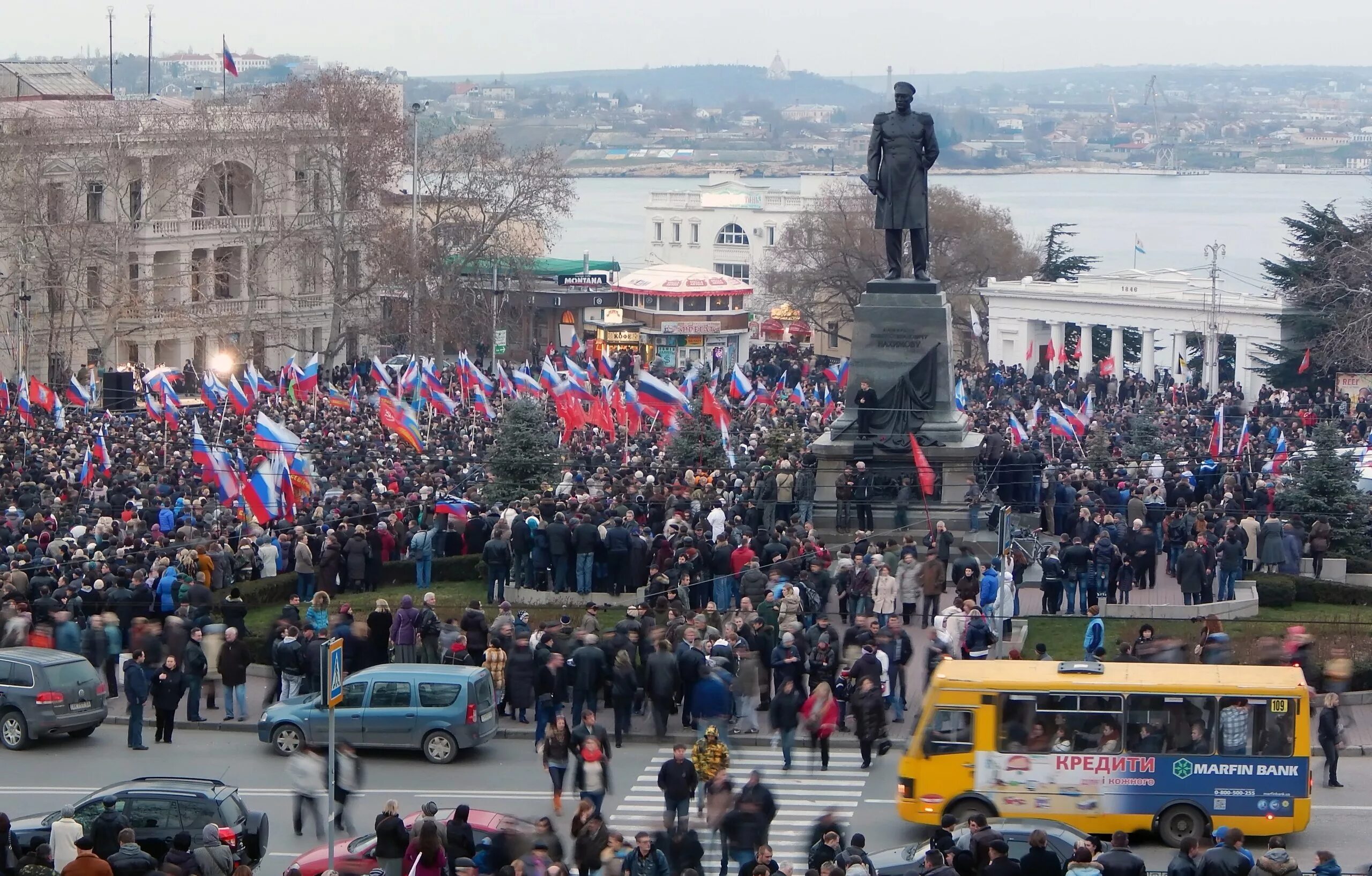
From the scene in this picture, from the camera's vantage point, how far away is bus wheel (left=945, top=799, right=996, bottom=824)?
1780 centimetres

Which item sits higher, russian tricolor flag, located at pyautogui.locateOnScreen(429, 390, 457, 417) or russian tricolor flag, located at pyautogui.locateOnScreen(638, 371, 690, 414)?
russian tricolor flag, located at pyautogui.locateOnScreen(638, 371, 690, 414)

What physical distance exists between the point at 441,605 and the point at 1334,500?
1223 cm

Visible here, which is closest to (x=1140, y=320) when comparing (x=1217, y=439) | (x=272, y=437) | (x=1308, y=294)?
(x=1308, y=294)

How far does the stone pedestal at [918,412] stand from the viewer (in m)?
29.2

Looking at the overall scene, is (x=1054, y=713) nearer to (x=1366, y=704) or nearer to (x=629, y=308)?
(x=1366, y=704)

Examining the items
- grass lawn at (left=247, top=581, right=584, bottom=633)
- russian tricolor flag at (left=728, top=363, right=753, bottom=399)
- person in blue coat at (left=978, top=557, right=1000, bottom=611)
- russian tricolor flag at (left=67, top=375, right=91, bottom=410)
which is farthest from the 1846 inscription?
russian tricolor flag at (left=67, top=375, right=91, bottom=410)

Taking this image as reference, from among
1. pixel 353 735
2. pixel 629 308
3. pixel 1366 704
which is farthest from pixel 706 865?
pixel 629 308

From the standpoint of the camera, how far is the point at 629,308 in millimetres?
83500

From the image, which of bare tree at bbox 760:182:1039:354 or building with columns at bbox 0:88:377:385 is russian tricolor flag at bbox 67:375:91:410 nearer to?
building with columns at bbox 0:88:377:385

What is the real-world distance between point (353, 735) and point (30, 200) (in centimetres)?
4343

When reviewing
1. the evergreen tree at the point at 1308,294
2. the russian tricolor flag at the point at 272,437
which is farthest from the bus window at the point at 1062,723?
the evergreen tree at the point at 1308,294

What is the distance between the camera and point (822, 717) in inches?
790

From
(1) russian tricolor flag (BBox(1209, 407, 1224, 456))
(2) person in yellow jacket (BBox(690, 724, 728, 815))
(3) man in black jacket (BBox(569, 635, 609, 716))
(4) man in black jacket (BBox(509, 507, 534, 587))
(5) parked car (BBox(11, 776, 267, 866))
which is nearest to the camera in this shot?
(5) parked car (BBox(11, 776, 267, 866))

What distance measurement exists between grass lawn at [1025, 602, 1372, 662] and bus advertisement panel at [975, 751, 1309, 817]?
5.47 metres
